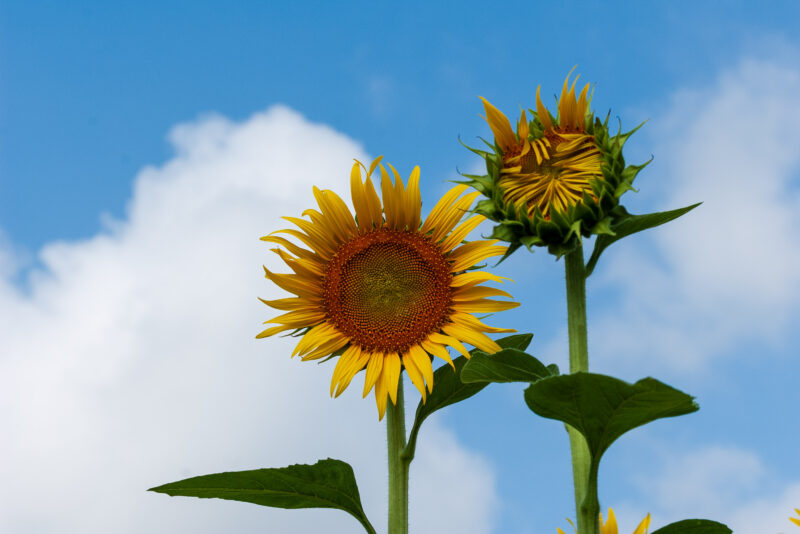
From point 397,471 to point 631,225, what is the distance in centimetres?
146

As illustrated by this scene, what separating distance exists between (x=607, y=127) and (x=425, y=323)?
1.12m

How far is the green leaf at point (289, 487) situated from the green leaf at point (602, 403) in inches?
43.1

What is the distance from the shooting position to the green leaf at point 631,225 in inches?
135

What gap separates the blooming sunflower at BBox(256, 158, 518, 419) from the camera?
12.5 ft

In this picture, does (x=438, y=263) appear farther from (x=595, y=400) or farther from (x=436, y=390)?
(x=595, y=400)

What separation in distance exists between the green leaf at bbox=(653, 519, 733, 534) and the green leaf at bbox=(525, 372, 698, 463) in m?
0.54

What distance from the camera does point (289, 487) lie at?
12.6ft

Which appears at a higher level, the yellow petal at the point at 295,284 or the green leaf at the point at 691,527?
the yellow petal at the point at 295,284

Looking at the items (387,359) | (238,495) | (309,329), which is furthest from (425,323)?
(238,495)

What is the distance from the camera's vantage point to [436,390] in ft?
13.0

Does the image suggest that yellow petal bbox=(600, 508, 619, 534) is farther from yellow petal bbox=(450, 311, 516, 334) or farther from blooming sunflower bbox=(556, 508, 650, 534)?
yellow petal bbox=(450, 311, 516, 334)

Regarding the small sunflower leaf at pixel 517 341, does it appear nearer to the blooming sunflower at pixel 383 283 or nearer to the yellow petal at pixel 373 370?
the blooming sunflower at pixel 383 283

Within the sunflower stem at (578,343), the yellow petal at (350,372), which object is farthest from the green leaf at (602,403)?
the yellow petal at (350,372)

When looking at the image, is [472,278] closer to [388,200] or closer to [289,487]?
[388,200]
